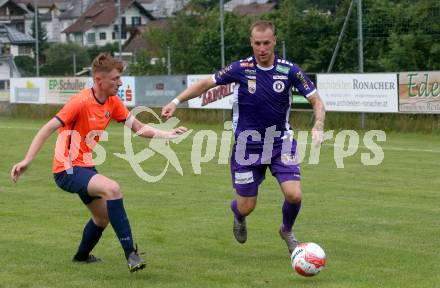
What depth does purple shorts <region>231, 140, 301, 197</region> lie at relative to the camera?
9469 mm

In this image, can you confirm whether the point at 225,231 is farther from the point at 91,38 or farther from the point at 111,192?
the point at 91,38

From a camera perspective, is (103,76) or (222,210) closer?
(103,76)

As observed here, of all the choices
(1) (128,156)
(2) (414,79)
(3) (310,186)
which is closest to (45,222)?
(3) (310,186)

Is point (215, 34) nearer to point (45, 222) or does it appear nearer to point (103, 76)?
point (45, 222)

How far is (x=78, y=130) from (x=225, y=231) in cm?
293

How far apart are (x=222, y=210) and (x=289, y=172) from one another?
3.66 metres

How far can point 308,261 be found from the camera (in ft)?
27.5

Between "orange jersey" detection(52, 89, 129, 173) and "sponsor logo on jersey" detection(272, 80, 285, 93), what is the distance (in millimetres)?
1645

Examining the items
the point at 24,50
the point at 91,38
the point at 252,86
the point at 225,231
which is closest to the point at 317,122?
the point at 252,86

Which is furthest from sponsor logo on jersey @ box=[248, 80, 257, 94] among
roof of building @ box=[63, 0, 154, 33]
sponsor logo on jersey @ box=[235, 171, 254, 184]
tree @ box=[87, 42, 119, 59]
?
roof of building @ box=[63, 0, 154, 33]

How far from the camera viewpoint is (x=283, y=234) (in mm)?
9664

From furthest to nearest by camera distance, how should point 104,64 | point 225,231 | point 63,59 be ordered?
point 63,59 → point 225,231 → point 104,64

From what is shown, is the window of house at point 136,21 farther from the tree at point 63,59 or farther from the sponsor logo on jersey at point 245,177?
the sponsor logo on jersey at point 245,177

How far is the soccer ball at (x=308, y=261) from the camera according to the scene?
8367 mm
